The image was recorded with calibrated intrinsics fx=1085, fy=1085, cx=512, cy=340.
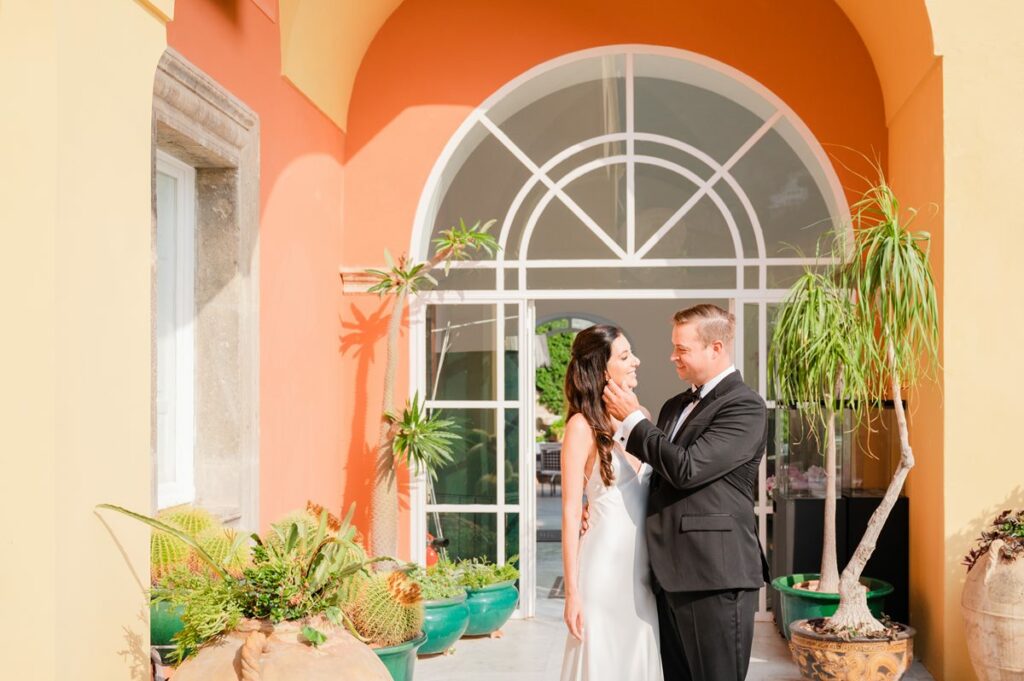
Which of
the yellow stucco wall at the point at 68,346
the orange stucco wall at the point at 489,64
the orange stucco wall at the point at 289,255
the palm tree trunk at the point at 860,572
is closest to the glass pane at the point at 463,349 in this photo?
the orange stucco wall at the point at 489,64

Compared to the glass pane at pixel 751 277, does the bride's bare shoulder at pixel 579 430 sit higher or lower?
lower

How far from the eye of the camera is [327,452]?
640 centimetres

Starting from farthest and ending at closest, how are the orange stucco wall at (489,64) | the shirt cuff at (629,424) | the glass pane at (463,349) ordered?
the glass pane at (463,349), the orange stucco wall at (489,64), the shirt cuff at (629,424)

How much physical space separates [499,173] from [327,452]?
2.06 meters

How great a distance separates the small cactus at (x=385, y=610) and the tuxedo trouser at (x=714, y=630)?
1.23 meters

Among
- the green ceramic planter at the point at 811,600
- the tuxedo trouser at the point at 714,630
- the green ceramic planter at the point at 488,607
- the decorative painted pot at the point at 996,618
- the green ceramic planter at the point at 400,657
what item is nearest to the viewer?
the tuxedo trouser at the point at 714,630

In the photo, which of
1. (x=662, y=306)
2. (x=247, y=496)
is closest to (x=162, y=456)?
(x=247, y=496)

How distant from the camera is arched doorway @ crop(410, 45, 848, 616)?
6.77 metres

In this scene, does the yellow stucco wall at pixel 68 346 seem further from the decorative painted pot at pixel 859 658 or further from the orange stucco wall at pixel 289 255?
the decorative painted pot at pixel 859 658

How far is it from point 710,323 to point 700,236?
362 cm

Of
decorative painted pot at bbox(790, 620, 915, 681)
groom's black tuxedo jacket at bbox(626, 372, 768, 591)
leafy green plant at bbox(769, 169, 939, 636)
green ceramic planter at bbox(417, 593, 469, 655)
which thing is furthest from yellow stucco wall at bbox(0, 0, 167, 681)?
leafy green plant at bbox(769, 169, 939, 636)

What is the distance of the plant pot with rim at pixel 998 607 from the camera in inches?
177

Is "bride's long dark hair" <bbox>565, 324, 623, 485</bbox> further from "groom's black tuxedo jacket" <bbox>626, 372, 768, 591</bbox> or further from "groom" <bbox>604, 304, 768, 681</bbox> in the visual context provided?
"groom's black tuxedo jacket" <bbox>626, 372, 768, 591</bbox>

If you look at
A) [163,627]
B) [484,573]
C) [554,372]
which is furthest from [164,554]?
[554,372]
